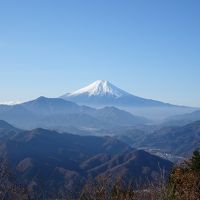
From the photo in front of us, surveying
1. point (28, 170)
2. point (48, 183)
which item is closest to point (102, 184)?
point (48, 183)

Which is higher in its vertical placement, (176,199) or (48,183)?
(176,199)

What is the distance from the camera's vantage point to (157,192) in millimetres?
20312

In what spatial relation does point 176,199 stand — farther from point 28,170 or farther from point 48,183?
point 28,170

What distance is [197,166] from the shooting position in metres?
40.0

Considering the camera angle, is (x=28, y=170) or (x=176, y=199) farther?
(x=28, y=170)

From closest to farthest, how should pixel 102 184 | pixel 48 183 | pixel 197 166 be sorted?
pixel 102 184, pixel 197 166, pixel 48 183

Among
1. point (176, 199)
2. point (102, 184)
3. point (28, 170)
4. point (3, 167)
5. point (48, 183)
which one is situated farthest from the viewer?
point (28, 170)

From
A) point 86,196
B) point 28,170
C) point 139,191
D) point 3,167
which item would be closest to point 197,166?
point 139,191

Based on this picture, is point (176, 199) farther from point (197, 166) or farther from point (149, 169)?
point (149, 169)

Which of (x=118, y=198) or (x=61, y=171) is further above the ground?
(x=118, y=198)

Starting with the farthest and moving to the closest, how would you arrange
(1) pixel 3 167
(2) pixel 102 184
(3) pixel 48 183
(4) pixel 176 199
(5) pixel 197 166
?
(3) pixel 48 183, (5) pixel 197 166, (1) pixel 3 167, (4) pixel 176 199, (2) pixel 102 184

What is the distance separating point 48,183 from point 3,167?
464 ft

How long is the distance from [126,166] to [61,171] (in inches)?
1033

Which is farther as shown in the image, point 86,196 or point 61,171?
point 61,171
